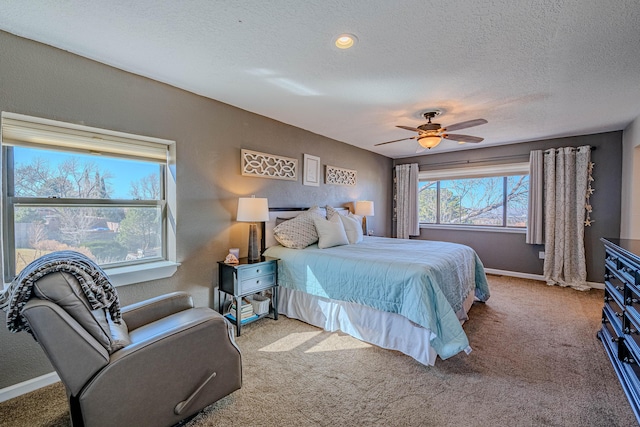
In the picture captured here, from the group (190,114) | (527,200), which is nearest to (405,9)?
(190,114)

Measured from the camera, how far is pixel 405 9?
1.58m

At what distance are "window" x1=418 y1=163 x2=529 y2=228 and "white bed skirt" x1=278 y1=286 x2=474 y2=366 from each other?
108 inches

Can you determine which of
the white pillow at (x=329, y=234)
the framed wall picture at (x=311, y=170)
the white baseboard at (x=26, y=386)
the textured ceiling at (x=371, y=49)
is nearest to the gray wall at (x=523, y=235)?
the textured ceiling at (x=371, y=49)

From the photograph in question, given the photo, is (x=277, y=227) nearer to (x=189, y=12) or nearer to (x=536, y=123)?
(x=189, y=12)

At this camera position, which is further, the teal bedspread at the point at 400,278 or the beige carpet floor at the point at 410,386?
the teal bedspread at the point at 400,278

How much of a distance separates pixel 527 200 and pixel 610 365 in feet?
10.9

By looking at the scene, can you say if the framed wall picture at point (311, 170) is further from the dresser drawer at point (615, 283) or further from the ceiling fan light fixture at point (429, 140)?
the dresser drawer at point (615, 283)

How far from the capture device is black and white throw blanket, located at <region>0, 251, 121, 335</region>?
116cm

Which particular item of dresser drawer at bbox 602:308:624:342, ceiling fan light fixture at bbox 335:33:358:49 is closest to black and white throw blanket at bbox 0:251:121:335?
ceiling fan light fixture at bbox 335:33:358:49

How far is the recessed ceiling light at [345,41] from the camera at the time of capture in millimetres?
1829

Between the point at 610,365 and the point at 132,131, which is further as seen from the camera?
the point at 132,131

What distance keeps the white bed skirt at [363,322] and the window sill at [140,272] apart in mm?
1203

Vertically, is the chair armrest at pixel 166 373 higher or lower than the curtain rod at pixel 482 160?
lower

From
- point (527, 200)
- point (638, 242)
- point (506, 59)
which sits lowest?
point (638, 242)
